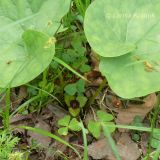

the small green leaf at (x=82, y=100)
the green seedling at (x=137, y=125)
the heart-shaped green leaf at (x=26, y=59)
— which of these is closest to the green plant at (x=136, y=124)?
the green seedling at (x=137, y=125)

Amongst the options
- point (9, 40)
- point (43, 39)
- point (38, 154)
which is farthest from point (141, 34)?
A: point (38, 154)

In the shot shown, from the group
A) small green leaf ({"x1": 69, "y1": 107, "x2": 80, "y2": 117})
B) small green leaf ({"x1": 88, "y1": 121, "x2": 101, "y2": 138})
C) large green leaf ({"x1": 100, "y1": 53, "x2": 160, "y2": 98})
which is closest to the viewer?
large green leaf ({"x1": 100, "y1": 53, "x2": 160, "y2": 98})

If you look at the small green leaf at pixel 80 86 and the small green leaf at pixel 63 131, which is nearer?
the small green leaf at pixel 63 131

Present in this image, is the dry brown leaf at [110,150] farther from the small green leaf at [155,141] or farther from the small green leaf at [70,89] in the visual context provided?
the small green leaf at [70,89]

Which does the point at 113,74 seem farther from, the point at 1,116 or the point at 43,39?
the point at 1,116

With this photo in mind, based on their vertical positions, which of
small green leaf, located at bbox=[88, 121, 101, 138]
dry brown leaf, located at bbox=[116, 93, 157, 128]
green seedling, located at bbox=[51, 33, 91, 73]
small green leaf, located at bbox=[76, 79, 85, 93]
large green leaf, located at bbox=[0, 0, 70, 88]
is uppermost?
large green leaf, located at bbox=[0, 0, 70, 88]

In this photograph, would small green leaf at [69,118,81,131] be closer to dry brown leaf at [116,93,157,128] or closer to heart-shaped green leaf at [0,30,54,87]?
dry brown leaf at [116,93,157,128]

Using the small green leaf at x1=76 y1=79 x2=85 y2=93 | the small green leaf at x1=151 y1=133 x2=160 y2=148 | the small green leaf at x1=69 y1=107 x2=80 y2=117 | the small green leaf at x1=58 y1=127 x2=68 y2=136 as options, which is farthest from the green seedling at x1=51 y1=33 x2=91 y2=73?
the small green leaf at x1=151 y1=133 x2=160 y2=148
